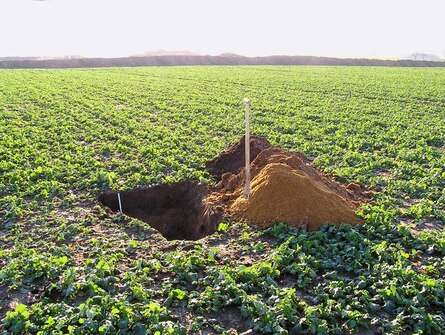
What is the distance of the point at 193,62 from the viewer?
71.9 meters

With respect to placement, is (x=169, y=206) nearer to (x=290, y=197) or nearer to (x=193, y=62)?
(x=290, y=197)

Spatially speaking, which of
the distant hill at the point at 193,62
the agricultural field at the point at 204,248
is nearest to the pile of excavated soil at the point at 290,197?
the agricultural field at the point at 204,248

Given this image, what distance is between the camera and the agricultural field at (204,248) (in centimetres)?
585

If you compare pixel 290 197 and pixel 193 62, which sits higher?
pixel 290 197

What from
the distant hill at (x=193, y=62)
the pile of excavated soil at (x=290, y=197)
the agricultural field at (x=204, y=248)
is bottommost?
the distant hill at (x=193, y=62)

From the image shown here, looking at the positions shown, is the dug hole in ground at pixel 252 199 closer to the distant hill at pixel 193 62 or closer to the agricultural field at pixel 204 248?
the agricultural field at pixel 204 248

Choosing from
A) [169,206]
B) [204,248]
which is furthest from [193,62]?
[204,248]

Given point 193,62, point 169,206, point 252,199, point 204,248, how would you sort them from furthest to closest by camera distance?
point 193,62 → point 169,206 → point 252,199 → point 204,248

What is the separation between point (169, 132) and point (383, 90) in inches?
733

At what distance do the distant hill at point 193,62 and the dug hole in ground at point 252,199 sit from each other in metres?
55.5

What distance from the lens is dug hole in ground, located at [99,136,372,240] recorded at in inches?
337

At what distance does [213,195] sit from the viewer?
10.2 meters

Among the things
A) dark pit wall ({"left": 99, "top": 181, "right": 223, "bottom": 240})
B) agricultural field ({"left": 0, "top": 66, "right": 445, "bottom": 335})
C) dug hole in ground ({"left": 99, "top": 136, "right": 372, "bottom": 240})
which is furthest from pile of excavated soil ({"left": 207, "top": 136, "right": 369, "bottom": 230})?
dark pit wall ({"left": 99, "top": 181, "right": 223, "bottom": 240})

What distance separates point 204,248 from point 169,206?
334cm
